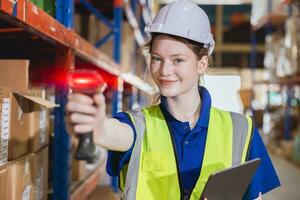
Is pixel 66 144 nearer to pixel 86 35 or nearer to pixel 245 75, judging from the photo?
pixel 86 35

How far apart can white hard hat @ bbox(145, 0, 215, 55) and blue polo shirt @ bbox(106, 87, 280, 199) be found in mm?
254

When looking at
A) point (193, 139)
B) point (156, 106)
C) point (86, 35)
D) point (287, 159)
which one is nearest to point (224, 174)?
point (193, 139)

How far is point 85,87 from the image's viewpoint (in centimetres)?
89

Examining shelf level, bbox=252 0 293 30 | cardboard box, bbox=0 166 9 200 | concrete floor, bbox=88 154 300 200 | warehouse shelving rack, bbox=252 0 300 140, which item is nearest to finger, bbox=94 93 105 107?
cardboard box, bbox=0 166 9 200

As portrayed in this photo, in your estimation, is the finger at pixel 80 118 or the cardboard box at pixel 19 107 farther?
the cardboard box at pixel 19 107

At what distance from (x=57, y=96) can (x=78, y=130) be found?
120 centimetres

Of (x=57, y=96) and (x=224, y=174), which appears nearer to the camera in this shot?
(x=224, y=174)

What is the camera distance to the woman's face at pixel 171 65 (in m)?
1.52

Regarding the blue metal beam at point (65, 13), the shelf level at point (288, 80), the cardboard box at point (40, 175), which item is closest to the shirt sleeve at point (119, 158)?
the cardboard box at point (40, 175)

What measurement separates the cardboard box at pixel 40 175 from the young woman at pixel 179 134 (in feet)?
1.43

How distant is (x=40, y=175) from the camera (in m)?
1.96

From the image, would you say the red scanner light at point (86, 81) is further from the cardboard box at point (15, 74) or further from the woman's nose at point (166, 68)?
the cardboard box at point (15, 74)

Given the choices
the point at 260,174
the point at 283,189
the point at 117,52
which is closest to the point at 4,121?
the point at 260,174

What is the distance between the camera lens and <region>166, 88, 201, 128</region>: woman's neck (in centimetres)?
165
